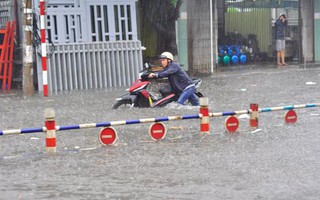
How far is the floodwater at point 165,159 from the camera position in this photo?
7555mm

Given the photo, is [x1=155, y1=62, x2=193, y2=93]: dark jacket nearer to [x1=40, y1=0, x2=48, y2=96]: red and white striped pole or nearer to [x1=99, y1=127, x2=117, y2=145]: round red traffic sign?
[x1=99, y1=127, x2=117, y2=145]: round red traffic sign

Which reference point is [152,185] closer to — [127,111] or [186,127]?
[186,127]

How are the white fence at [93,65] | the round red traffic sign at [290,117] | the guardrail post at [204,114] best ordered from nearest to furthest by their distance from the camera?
1. the guardrail post at [204,114]
2. the round red traffic sign at [290,117]
3. the white fence at [93,65]

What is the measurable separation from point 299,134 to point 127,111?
4185mm

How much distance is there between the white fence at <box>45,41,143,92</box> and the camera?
63.2ft

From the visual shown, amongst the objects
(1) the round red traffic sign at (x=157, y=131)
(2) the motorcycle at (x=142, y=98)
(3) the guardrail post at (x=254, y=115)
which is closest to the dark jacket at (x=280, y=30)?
(2) the motorcycle at (x=142, y=98)

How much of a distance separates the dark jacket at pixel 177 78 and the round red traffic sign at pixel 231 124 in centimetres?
326

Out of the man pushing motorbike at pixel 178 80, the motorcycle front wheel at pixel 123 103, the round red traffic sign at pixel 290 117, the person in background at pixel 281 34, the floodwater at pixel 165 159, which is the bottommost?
the floodwater at pixel 165 159

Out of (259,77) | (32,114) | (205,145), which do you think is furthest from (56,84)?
(205,145)

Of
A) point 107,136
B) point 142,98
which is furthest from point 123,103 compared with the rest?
point 107,136

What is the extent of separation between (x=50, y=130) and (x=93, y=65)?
10.3 m

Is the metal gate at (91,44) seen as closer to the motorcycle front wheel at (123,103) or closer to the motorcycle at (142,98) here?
the motorcycle front wheel at (123,103)

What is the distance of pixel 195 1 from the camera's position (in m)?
22.8

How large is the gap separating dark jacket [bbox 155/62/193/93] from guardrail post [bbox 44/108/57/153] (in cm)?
495
